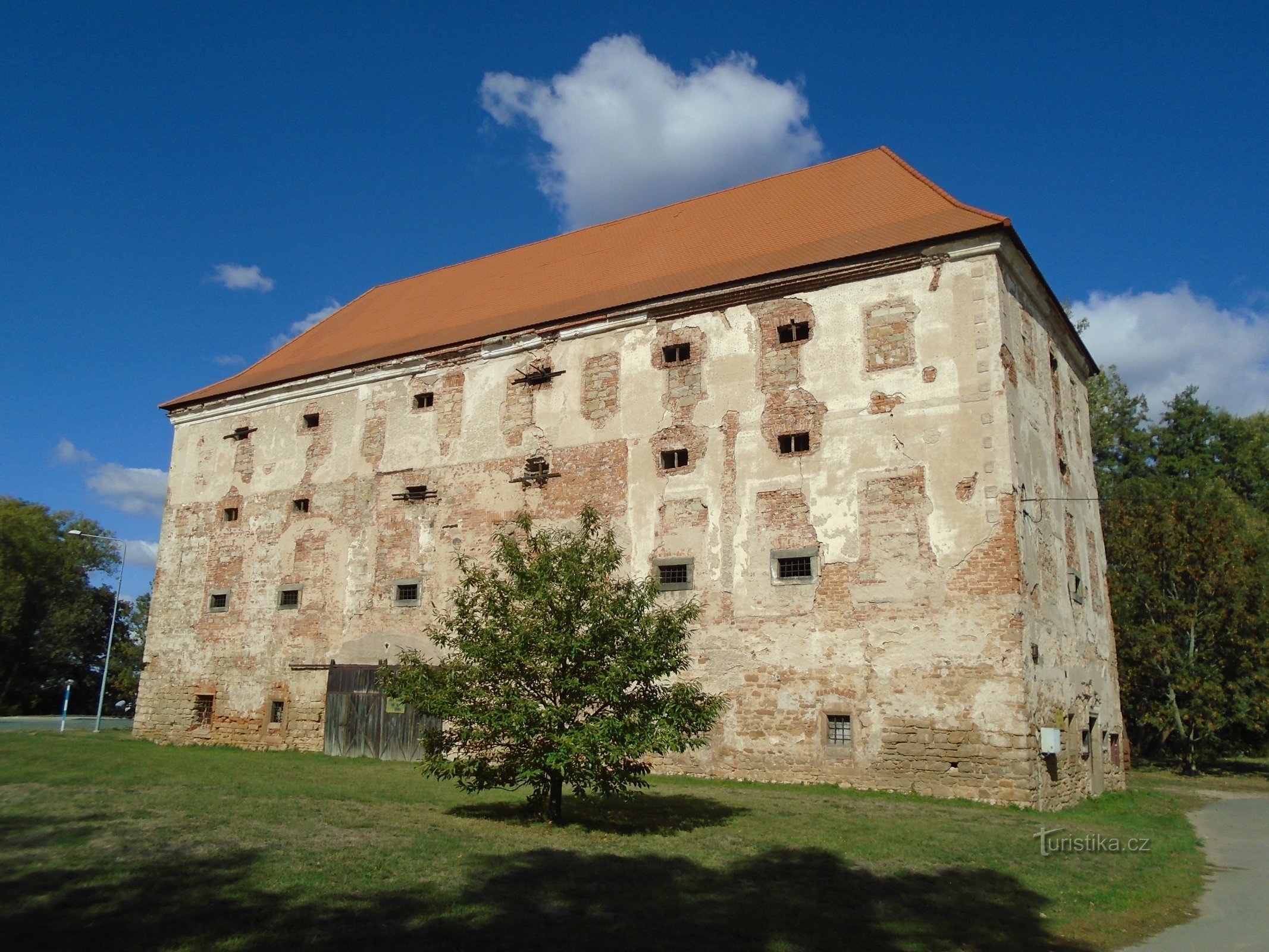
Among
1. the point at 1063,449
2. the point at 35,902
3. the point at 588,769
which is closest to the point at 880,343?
the point at 1063,449

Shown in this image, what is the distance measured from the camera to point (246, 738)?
20.5 meters

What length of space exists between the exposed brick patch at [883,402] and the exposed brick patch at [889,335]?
47cm

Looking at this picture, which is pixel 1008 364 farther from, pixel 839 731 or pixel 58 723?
pixel 58 723

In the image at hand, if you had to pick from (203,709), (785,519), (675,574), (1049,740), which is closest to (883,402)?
(785,519)

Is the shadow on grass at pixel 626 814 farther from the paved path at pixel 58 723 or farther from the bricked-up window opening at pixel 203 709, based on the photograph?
the paved path at pixel 58 723

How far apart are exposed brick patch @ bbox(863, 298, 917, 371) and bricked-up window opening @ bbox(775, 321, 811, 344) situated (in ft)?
3.40

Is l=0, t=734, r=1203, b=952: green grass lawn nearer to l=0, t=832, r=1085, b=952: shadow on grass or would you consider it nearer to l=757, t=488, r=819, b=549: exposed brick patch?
l=0, t=832, r=1085, b=952: shadow on grass

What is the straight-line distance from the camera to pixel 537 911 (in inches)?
250

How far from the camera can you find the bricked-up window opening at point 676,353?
17469mm

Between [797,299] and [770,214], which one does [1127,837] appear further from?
[770,214]

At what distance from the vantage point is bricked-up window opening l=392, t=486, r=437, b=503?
1969cm

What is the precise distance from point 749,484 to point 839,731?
4.38 meters

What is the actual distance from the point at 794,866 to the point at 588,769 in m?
2.55

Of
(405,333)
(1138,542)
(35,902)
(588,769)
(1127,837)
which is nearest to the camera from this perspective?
(35,902)
